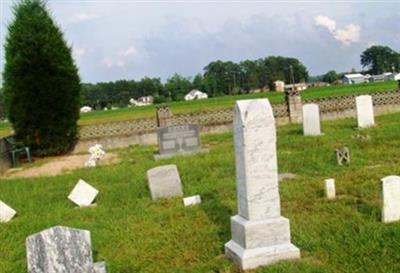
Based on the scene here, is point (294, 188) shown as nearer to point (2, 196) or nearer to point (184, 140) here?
point (2, 196)

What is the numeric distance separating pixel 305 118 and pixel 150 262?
35.5 feet

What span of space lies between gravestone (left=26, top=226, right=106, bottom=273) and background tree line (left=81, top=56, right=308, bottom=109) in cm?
10840

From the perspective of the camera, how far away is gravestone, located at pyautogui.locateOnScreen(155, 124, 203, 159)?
1477 cm

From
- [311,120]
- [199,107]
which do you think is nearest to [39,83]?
[311,120]

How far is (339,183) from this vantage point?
8180mm

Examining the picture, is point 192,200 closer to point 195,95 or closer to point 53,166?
point 53,166

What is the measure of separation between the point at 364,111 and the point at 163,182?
9660mm

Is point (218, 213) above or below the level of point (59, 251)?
below

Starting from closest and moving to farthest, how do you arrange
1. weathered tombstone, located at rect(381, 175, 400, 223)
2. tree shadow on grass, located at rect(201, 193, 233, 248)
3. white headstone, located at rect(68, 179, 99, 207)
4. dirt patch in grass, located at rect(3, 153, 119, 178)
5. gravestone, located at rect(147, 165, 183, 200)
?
weathered tombstone, located at rect(381, 175, 400, 223), tree shadow on grass, located at rect(201, 193, 233, 248), gravestone, located at rect(147, 165, 183, 200), white headstone, located at rect(68, 179, 99, 207), dirt patch in grass, located at rect(3, 153, 119, 178)

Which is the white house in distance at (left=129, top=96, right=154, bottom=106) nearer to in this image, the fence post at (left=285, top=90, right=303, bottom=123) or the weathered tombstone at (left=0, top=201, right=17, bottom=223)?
the fence post at (left=285, top=90, right=303, bottom=123)

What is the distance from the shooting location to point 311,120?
15.4 metres

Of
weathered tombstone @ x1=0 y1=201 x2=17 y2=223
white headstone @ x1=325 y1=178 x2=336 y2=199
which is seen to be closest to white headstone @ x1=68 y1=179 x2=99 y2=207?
weathered tombstone @ x1=0 y1=201 x2=17 y2=223

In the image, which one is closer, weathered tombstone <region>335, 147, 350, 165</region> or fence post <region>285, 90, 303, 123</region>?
weathered tombstone <region>335, 147, 350, 165</region>

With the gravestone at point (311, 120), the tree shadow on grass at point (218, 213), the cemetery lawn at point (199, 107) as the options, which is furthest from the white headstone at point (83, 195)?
the cemetery lawn at point (199, 107)
